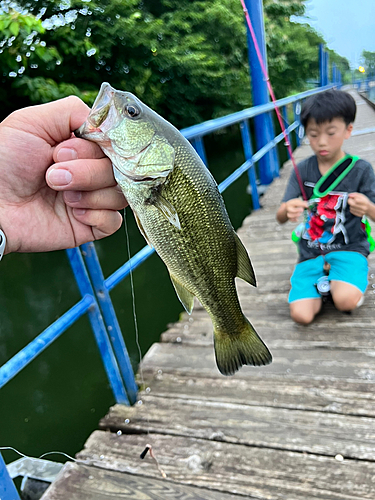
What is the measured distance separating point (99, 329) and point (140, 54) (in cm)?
848

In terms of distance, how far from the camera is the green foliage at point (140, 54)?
5.89 meters

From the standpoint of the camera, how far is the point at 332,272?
2443 millimetres

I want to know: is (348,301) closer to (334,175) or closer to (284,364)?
(284,364)

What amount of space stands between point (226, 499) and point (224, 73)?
37.6ft

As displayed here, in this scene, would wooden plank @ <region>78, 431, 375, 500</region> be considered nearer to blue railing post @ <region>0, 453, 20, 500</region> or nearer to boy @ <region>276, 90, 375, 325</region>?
blue railing post @ <region>0, 453, 20, 500</region>

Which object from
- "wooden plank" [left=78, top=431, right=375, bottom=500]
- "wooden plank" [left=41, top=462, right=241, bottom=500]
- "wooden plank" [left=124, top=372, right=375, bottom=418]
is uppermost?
"wooden plank" [left=41, top=462, right=241, bottom=500]

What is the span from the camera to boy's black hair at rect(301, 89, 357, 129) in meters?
2.10

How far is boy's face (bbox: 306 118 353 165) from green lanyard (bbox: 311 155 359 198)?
0.07 meters

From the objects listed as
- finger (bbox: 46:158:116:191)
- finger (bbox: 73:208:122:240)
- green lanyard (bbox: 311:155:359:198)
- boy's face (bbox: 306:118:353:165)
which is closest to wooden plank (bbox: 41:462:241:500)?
finger (bbox: 73:208:122:240)

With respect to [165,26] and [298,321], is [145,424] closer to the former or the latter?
[298,321]

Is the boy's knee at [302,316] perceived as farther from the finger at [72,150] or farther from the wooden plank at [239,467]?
the finger at [72,150]

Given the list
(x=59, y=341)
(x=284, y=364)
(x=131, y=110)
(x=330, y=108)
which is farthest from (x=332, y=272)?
(x=59, y=341)

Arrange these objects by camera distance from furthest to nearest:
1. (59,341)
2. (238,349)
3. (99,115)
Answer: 1. (59,341)
2. (238,349)
3. (99,115)

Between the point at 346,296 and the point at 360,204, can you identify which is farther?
the point at 346,296
